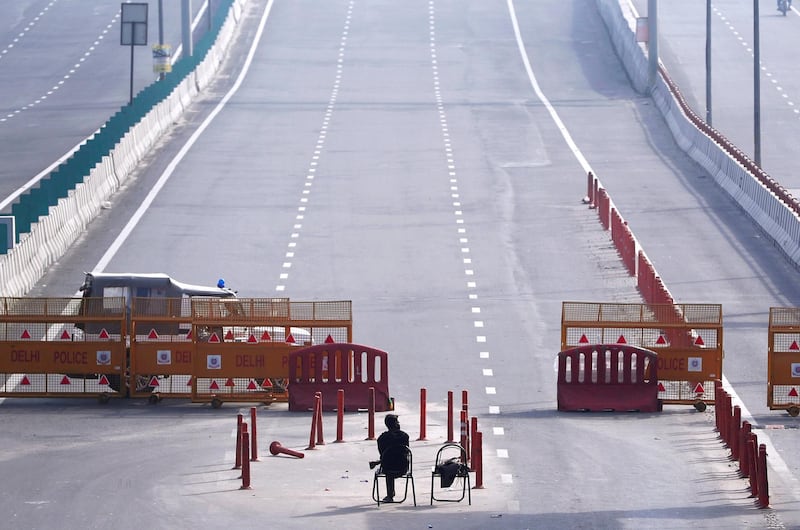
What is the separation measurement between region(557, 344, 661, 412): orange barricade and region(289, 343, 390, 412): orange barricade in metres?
2.84

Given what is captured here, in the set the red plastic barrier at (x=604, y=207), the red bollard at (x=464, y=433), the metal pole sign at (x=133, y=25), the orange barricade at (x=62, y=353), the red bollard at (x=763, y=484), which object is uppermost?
the metal pole sign at (x=133, y=25)

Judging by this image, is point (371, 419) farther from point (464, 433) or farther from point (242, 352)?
point (242, 352)

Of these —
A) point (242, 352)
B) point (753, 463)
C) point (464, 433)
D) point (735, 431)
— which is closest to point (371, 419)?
point (464, 433)

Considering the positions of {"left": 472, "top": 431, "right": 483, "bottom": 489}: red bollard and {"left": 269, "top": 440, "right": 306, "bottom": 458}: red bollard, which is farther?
{"left": 269, "top": 440, "right": 306, "bottom": 458}: red bollard

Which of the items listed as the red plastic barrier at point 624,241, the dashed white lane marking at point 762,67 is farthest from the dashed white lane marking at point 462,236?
the dashed white lane marking at point 762,67

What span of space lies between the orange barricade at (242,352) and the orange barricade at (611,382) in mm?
3561

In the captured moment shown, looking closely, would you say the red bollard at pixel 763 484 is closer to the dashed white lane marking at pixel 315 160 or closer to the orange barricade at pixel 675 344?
the orange barricade at pixel 675 344

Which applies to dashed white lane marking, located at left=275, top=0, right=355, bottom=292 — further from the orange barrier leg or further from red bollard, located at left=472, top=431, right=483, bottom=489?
red bollard, located at left=472, top=431, right=483, bottom=489

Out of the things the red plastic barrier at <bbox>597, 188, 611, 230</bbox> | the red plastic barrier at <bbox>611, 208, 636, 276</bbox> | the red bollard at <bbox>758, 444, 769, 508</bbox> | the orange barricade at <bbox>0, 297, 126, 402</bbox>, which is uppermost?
the red plastic barrier at <bbox>597, 188, 611, 230</bbox>

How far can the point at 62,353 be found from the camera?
26844 mm

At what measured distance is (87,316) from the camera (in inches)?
1075

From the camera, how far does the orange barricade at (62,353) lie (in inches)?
1055

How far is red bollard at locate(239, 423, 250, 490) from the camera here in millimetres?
19859

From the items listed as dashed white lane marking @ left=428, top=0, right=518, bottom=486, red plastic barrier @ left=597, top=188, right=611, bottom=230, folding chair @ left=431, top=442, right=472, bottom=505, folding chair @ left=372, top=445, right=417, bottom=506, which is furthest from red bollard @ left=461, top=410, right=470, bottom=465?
red plastic barrier @ left=597, top=188, right=611, bottom=230
